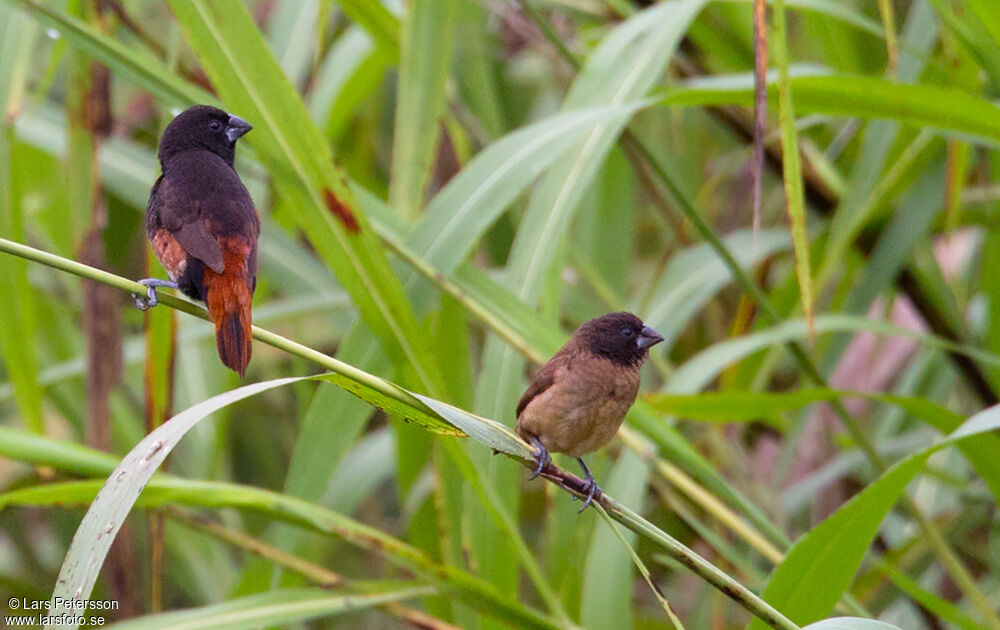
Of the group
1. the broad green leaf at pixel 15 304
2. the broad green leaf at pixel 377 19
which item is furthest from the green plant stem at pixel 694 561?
the broad green leaf at pixel 377 19

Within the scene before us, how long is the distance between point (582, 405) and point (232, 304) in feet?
1.77

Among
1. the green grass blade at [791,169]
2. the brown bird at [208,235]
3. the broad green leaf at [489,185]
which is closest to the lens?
the brown bird at [208,235]

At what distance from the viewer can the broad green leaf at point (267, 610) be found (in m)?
1.92

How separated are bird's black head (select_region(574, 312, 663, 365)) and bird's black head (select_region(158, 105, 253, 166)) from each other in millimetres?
631

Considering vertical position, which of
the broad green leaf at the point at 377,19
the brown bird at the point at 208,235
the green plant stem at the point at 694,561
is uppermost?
the broad green leaf at the point at 377,19

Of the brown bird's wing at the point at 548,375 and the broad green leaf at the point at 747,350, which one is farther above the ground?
the broad green leaf at the point at 747,350

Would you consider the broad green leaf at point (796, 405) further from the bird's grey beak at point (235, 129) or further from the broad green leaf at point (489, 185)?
the bird's grey beak at point (235, 129)

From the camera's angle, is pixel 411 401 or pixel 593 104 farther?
pixel 593 104

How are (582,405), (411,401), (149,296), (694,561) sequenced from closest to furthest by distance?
(411,401) < (694,561) < (149,296) < (582,405)

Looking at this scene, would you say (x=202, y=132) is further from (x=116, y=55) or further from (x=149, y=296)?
(x=149, y=296)

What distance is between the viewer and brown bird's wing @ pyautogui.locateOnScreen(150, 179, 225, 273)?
1.52 meters

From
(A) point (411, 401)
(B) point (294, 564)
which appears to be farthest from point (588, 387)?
(B) point (294, 564)

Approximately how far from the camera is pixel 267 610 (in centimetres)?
199

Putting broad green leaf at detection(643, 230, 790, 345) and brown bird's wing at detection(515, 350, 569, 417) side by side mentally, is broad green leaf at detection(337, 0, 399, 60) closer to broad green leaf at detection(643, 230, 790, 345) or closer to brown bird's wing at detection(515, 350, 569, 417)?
broad green leaf at detection(643, 230, 790, 345)
